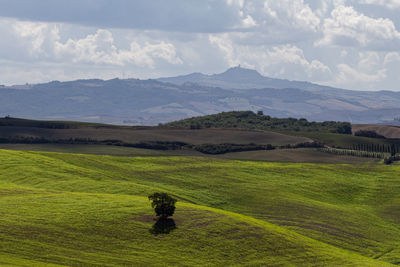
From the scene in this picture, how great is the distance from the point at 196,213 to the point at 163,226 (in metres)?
8.09

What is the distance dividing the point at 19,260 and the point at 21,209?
785 inches

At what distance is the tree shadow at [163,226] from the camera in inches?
2906

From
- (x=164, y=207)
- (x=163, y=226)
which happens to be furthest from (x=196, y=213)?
(x=163, y=226)

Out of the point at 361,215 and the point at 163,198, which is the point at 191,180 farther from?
the point at 163,198

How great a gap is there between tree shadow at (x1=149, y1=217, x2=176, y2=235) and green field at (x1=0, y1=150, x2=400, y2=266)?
46 centimetres

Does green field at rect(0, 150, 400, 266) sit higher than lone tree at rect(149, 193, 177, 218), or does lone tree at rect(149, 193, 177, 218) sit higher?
lone tree at rect(149, 193, 177, 218)

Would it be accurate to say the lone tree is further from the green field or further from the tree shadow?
the green field

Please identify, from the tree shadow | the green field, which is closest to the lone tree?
the tree shadow

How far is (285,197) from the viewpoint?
120 metres

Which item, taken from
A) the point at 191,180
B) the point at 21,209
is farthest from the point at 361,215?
the point at 21,209

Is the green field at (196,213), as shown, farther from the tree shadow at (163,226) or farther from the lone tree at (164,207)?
the lone tree at (164,207)

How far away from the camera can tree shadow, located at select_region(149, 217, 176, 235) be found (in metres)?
73.8

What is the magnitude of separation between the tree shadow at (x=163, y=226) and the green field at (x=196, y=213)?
46 centimetres

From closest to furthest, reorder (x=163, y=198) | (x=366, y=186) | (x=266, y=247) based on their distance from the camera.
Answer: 1. (x=266, y=247)
2. (x=163, y=198)
3. (x=366, y=186)
